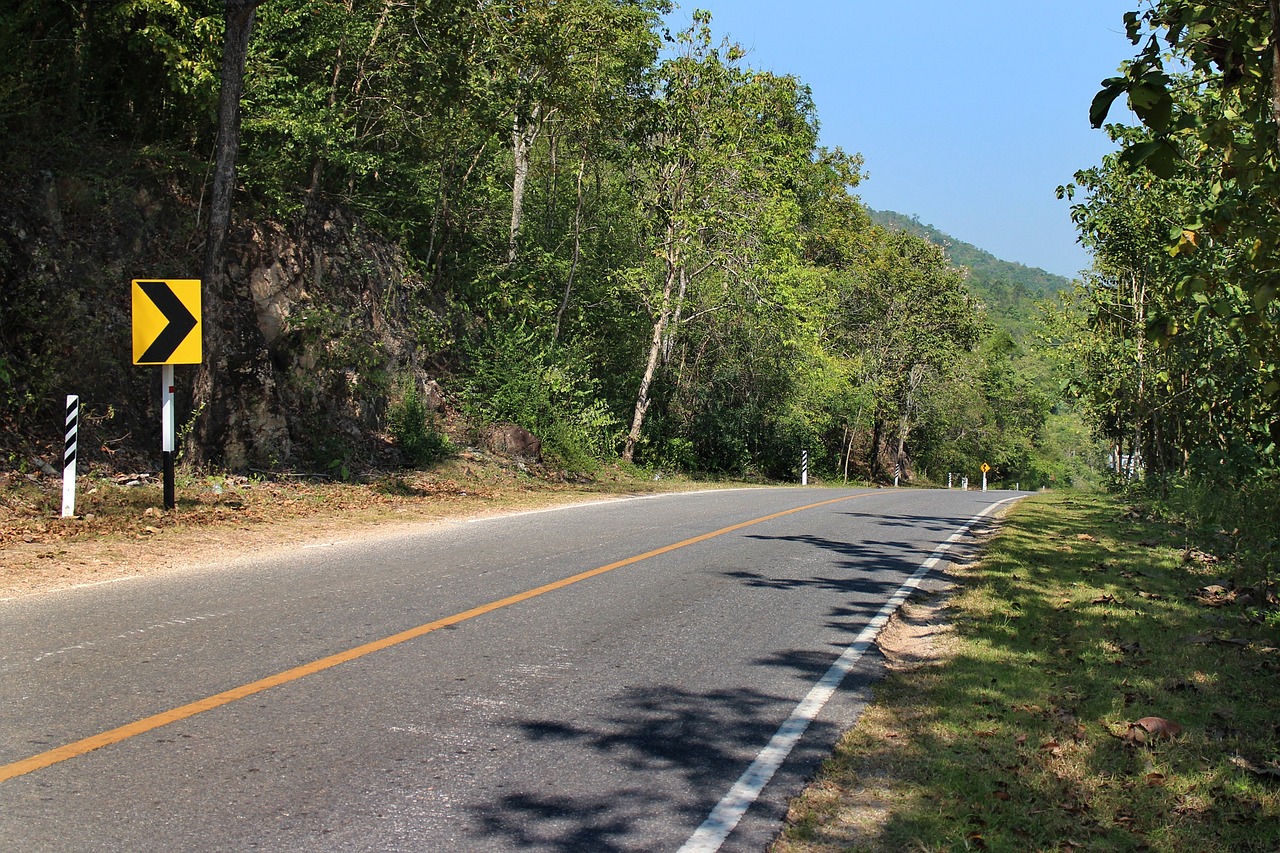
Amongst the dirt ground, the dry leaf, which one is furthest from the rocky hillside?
the dry leaf

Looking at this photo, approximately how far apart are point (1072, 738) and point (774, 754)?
1.64m

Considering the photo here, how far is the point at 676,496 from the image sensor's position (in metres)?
21.2

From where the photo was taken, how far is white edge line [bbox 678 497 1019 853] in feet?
12.9

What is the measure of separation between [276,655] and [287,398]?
38.5 feet

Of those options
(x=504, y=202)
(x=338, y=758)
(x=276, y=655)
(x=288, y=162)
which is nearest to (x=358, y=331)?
(x=288, y=162)

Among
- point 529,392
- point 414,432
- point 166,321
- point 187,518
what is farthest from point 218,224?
point 529,392

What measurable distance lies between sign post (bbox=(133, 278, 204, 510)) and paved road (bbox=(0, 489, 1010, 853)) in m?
3.26

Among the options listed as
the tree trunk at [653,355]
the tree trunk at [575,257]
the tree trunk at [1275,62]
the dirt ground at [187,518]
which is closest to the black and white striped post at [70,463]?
the dirt ground at [187,518]

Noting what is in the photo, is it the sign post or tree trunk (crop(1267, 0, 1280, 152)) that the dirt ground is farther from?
tree trunk (crop(1267, 0, 1280, 152))

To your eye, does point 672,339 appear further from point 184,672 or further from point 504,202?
point 184,672

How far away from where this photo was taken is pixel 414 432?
19.3 m

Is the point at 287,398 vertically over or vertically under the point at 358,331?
under

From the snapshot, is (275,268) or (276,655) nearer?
(276,655)

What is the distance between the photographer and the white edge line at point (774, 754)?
3941mm
